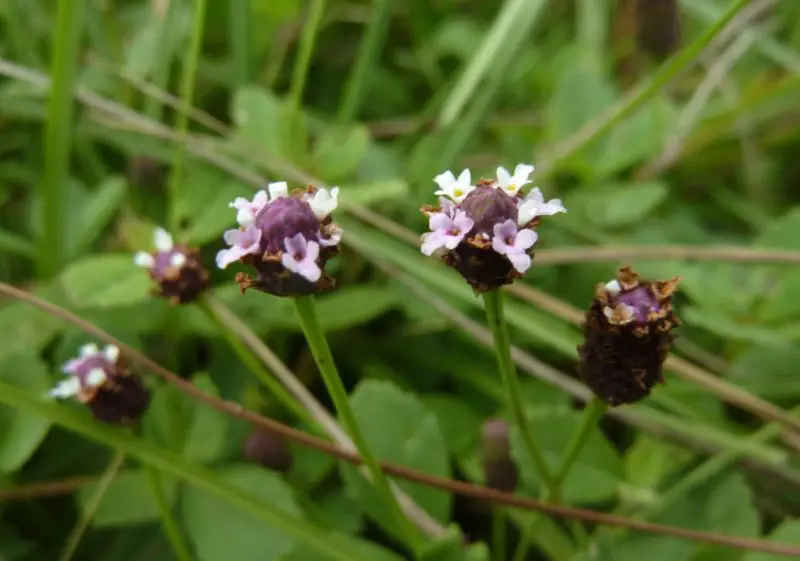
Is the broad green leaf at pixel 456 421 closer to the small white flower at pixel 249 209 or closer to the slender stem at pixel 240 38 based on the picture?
the small white flower at pixel 249 209

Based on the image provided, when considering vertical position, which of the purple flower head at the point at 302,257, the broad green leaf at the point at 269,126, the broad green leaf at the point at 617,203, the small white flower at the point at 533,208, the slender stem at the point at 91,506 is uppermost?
the broad green leaf at the point at 617,203

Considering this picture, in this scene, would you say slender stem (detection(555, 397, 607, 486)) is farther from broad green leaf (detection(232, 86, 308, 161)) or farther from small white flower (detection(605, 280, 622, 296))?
broad green leaf (detection(232, 86, 308, 161))

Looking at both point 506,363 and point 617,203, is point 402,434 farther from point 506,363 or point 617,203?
point 617,203

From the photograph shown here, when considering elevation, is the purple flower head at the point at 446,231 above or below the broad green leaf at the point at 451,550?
above

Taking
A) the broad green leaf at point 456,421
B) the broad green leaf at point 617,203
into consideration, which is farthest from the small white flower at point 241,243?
the broad green leaf at point 617,203

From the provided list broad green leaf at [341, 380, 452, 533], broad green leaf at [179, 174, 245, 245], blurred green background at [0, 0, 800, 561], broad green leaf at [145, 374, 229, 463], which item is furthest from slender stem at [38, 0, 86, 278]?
broad green leaf at [341, 380, 452, 533]

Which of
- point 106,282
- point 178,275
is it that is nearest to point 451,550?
point 178,275
